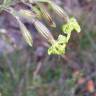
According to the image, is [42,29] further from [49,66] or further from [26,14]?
[49,66]

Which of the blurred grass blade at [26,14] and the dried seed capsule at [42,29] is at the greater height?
the blurred grass blade at [26,14]

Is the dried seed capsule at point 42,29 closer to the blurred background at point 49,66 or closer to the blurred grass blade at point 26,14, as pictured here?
the blurred grass blade at point 26,14

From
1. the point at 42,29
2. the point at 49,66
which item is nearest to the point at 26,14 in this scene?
the point at 42,29

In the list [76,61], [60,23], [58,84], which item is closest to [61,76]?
[58,84]

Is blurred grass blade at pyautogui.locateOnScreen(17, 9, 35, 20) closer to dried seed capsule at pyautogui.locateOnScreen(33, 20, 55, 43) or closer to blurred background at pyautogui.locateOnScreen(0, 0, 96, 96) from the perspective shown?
dried seed capsule at pyautogui.locateOnScreen(33, 20, 55, 43)

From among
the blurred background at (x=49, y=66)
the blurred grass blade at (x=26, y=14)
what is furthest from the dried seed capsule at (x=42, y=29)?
the blurred background at (x=49, y=66)

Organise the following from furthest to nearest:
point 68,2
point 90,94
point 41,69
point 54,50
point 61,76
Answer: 1. point 68,2
2. point 41,69
3. point 61,76
4. point 90,94
5. point 54,50

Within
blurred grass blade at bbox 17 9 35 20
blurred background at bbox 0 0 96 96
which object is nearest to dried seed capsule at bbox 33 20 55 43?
blurred grass blade at bbox 17 9 35 20

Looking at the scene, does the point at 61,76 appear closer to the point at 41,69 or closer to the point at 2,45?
the point at 41,69
